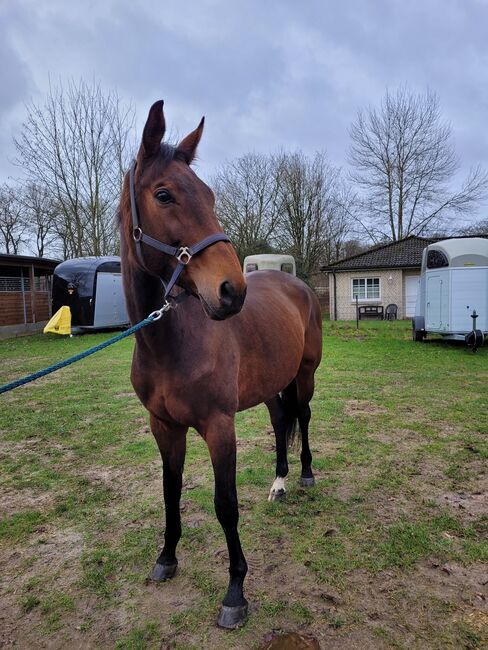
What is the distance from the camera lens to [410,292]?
2225cm

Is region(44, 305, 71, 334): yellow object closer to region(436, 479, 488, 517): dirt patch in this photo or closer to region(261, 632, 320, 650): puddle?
region(436, 479, 488, 517): dirt patch

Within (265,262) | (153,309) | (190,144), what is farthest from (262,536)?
A: (265,262)

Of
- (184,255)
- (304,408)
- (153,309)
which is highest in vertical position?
(184,255)

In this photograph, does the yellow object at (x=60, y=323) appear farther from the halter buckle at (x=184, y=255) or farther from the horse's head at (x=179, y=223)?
the halter buckle at (x=184, y=255)

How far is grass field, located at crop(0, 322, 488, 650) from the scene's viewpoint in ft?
6.28

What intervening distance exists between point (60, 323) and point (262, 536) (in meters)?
15.2

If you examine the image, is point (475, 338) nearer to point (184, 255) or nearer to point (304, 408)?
point (304, 408)

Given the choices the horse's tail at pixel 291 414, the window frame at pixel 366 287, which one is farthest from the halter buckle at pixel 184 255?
the window frame at pixel 366 287

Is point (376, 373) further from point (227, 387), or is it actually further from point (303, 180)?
point (303, 180)

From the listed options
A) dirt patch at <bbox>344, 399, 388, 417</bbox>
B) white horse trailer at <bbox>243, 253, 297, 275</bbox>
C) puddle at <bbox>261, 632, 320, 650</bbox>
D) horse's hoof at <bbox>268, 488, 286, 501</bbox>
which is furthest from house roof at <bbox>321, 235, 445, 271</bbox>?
puddle at <bbox>261, 632, 320, 650</bbox>

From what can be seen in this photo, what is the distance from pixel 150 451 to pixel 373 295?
2068 centimetres

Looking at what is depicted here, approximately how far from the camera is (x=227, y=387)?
1982mm

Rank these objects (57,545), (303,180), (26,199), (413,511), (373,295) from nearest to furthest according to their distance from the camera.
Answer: (57,545) → (413,511) → (373,295) → (303,180) → (26,199)

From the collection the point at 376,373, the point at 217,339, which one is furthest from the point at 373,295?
the point at 217,339
